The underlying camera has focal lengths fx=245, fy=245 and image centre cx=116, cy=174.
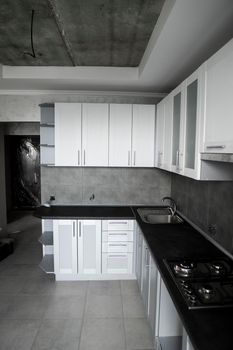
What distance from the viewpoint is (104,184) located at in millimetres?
3660

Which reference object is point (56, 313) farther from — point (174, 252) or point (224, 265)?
point (224, 265)

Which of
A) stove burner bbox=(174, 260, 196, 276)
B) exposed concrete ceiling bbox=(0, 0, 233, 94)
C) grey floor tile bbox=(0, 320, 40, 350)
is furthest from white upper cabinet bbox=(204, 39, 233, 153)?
grey floor tile bbox=(0, 320, 40, 350)

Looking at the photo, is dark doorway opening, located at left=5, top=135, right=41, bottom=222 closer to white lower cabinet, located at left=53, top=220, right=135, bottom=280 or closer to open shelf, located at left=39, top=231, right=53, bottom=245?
open shelf, located at left=39, top=231, right=53, bottom=245

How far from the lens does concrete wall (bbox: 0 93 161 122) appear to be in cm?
356

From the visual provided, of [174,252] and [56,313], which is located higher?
[174,252]

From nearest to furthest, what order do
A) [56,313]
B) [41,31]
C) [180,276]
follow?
1. [180,276]
2. [41,31]
3. [56,313]

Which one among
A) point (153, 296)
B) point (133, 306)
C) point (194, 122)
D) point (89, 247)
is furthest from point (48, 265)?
point (194, 122)

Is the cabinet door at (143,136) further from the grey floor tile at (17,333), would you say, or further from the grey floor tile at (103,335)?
the grey floor tile at (17,333)

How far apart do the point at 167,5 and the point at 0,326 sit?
120 inches

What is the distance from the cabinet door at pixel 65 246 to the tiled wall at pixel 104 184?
638 millimetres

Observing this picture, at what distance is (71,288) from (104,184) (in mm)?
1460

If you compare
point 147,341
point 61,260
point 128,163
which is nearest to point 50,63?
point 128,163

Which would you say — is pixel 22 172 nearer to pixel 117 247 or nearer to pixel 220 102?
pixel 117 247

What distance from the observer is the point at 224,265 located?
5.82 feet
